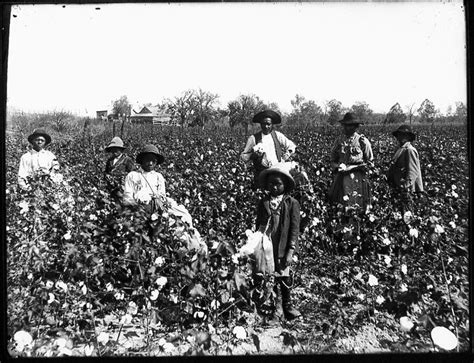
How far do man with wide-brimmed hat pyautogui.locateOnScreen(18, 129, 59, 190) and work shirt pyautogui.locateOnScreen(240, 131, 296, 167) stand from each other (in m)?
1.34

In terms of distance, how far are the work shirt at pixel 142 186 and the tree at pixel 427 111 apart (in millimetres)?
1844

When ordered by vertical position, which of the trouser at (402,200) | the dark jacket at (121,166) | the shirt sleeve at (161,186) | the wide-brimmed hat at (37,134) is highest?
the wide-brimmed hat at (37,134)

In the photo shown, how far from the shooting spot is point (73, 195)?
2.83m

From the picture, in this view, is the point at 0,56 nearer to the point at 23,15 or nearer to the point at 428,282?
the point at 23,15

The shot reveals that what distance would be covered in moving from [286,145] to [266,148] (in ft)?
0.46

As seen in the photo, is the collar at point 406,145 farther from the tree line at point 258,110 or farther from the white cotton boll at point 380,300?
the white cotton boll at point 380,300

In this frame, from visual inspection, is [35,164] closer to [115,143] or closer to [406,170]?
[115,143]

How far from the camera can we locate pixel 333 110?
2764mm

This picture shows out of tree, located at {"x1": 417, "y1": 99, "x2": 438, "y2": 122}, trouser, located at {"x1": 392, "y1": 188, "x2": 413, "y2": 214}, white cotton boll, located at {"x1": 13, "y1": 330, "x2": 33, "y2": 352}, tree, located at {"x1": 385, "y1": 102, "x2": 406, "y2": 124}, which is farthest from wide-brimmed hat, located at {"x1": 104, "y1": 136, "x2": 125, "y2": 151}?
tree, located at {"x1": 417, "y1": 99, "x2": 438, "y2": 122}

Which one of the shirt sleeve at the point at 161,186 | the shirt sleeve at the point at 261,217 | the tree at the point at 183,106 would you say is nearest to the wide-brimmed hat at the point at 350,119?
the shirt sleeve at the point at 261,217

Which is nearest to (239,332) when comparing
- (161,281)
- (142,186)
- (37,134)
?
(161,281)

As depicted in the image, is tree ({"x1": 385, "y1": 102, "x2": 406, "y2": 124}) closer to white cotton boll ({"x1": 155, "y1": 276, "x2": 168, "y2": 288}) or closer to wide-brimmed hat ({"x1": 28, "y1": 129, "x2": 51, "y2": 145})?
white cotton boll ({"x1": 155, "y1": 276, "x2": 168, "y2": 288})

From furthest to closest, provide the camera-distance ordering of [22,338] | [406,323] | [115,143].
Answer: [115,143]
[22,338]
[406,323]

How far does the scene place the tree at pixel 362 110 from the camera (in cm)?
275
